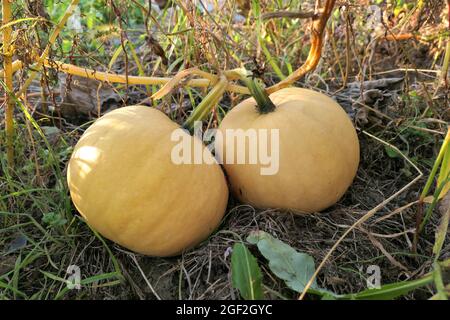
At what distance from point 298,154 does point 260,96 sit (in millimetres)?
209

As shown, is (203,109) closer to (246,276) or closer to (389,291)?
(246,276)

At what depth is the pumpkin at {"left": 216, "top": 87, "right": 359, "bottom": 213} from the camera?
4.94ft

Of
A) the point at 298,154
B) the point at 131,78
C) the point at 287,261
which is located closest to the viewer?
→ the point at 287,261

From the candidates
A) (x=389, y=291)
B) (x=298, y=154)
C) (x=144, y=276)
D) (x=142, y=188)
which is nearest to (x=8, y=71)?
(x=142, y=188)

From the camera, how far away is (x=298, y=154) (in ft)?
4.91

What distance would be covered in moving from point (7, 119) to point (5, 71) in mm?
156

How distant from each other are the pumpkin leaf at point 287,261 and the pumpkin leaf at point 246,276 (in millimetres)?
67

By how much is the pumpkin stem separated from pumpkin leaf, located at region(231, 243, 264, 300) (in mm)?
487

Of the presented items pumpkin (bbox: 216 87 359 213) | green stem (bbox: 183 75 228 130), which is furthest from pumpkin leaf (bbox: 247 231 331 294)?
green stem (bbox: 183 75 228 130)

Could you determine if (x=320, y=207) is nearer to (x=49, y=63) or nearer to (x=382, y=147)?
(x=382, y=147)

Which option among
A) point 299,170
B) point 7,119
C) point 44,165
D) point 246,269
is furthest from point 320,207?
point 7,119

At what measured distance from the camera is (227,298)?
4.26 feet

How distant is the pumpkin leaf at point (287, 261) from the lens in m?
1.27

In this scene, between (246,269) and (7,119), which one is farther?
(7,119)
